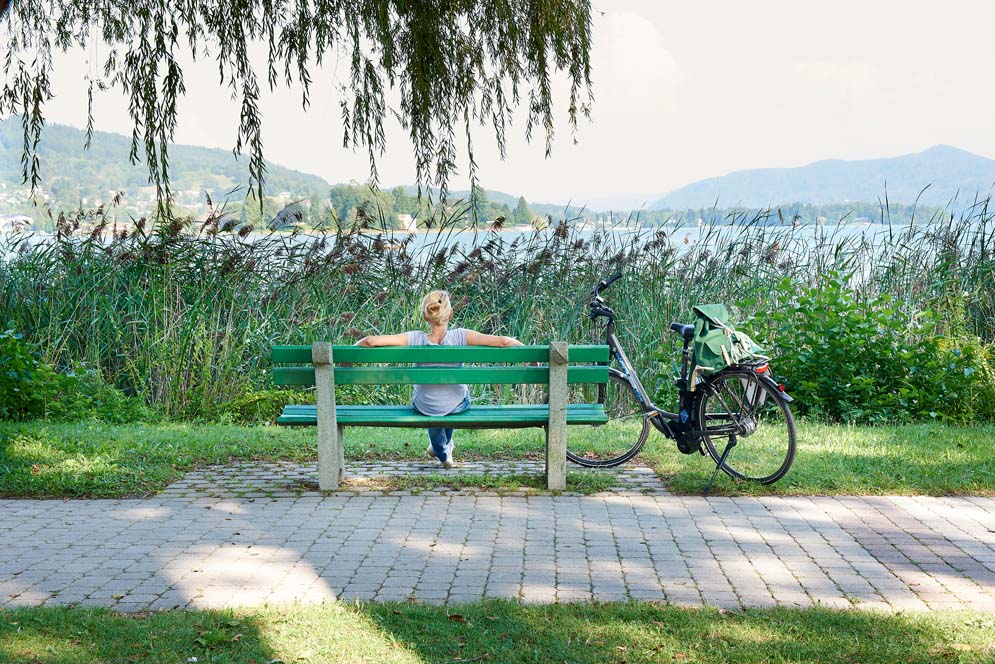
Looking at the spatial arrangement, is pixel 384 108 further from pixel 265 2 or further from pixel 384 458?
pixel 384 458

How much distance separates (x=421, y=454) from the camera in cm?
755

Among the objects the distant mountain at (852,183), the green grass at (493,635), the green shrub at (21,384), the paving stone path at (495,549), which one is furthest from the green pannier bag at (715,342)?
the green shrub at (21,384)

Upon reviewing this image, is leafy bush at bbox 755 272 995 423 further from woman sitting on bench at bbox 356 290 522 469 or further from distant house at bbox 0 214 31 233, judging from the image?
distant house at bbox 0 214 31 233

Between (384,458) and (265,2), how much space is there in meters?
3.35

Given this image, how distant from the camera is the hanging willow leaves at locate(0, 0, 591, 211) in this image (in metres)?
5.40

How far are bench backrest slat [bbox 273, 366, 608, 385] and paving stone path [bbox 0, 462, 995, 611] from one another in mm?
699

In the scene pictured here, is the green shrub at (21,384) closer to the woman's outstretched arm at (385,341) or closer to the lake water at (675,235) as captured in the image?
the lake water at (675,235)

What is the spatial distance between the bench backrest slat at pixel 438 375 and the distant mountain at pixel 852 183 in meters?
4.88

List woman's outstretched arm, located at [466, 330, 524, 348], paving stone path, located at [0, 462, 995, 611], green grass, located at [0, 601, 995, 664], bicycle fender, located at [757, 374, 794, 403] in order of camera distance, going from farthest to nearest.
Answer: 1. woman's outstretched arm, located at [466, 330, 524, 348]
2. bicycle fender, located at [757, 374, 794, 403]
3. paving stone path, located at [0, 462, 995, 611]
4. green grass, located at [0, 601, 995, 664]

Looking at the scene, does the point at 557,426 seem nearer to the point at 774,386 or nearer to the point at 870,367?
the point at 774,386

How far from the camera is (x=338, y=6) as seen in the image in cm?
552

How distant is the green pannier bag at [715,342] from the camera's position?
6.34 m

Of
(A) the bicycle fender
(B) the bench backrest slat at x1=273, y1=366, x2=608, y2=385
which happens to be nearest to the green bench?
(B) the bench backrest slat at x1=273, y1=366, x2=608, y2=385

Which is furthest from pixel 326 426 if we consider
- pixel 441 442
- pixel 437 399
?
pixel 441 442
